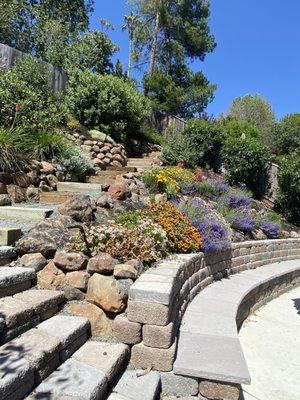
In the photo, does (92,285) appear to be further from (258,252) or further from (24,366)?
(258,252)

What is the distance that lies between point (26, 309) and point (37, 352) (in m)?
0.41

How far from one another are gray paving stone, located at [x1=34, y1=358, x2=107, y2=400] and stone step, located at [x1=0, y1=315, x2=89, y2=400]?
0.04 m

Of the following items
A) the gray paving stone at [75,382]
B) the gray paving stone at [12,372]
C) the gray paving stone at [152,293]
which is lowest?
the gray paving stone at [75,382]

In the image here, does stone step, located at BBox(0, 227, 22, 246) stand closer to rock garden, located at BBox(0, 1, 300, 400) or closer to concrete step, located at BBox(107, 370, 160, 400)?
rock garden, located at BBox(0, 1, 300, 400)

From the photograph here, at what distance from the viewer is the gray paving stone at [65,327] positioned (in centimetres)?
274

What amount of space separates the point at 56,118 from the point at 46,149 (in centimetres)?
153

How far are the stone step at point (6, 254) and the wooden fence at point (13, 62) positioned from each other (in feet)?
21.7

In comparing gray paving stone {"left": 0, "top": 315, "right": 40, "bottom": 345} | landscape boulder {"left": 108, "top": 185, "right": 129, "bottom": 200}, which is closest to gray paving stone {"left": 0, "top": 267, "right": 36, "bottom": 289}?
gray paving stone {"left": 0, "top": 315, "right": 40, "bottom": 345}

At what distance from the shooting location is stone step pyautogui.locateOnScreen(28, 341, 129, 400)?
2.29 m

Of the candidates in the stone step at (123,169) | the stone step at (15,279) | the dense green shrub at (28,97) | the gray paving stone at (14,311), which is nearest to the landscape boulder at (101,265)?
the stone step at (15,279)

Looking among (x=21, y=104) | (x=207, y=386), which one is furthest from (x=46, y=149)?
(x=207, y=386)

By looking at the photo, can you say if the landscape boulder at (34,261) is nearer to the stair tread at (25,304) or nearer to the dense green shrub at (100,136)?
the stair tread at (25,304)

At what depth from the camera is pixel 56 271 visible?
11.4 ft

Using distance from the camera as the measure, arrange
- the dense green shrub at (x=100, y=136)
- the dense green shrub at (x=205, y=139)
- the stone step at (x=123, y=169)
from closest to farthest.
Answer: the stone step at (x=123, y=169) → the dense green shrub at (x=100, y=136) → the dense green shrub at (x=205, y=139)
